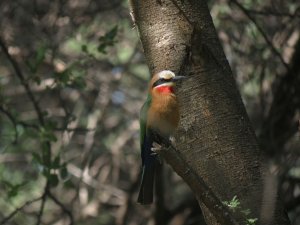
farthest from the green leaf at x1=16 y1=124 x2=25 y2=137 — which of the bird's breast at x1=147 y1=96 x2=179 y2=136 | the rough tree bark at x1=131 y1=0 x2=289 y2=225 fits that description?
the rough tree bark at x1=131 y1=0 x2=289 y2=225

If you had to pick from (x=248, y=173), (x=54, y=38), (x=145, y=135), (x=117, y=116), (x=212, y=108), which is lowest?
(x=117, y=116)

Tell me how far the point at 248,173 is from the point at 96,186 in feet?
12.8

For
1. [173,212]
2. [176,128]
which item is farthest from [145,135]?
[173,212]

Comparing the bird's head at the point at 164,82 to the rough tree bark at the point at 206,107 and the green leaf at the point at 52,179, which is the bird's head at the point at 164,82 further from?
the green leaf at the point at 52,179

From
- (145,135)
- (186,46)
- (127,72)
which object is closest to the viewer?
(186,46)

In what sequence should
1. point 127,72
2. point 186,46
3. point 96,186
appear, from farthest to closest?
point 127,72
point 96,186
point 186,46

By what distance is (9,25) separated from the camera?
607 centimetres

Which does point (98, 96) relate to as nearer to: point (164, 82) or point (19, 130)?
point (19, 130)

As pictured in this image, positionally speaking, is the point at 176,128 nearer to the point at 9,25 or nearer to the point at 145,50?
the point at 145,50

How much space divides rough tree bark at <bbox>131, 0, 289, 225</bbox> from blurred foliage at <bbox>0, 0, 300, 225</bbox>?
1.74m

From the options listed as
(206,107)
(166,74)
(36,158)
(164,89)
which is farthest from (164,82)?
(36,158)

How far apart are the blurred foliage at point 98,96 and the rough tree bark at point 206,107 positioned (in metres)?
1.74

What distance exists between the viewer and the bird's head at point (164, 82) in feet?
9.82

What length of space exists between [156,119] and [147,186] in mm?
389
